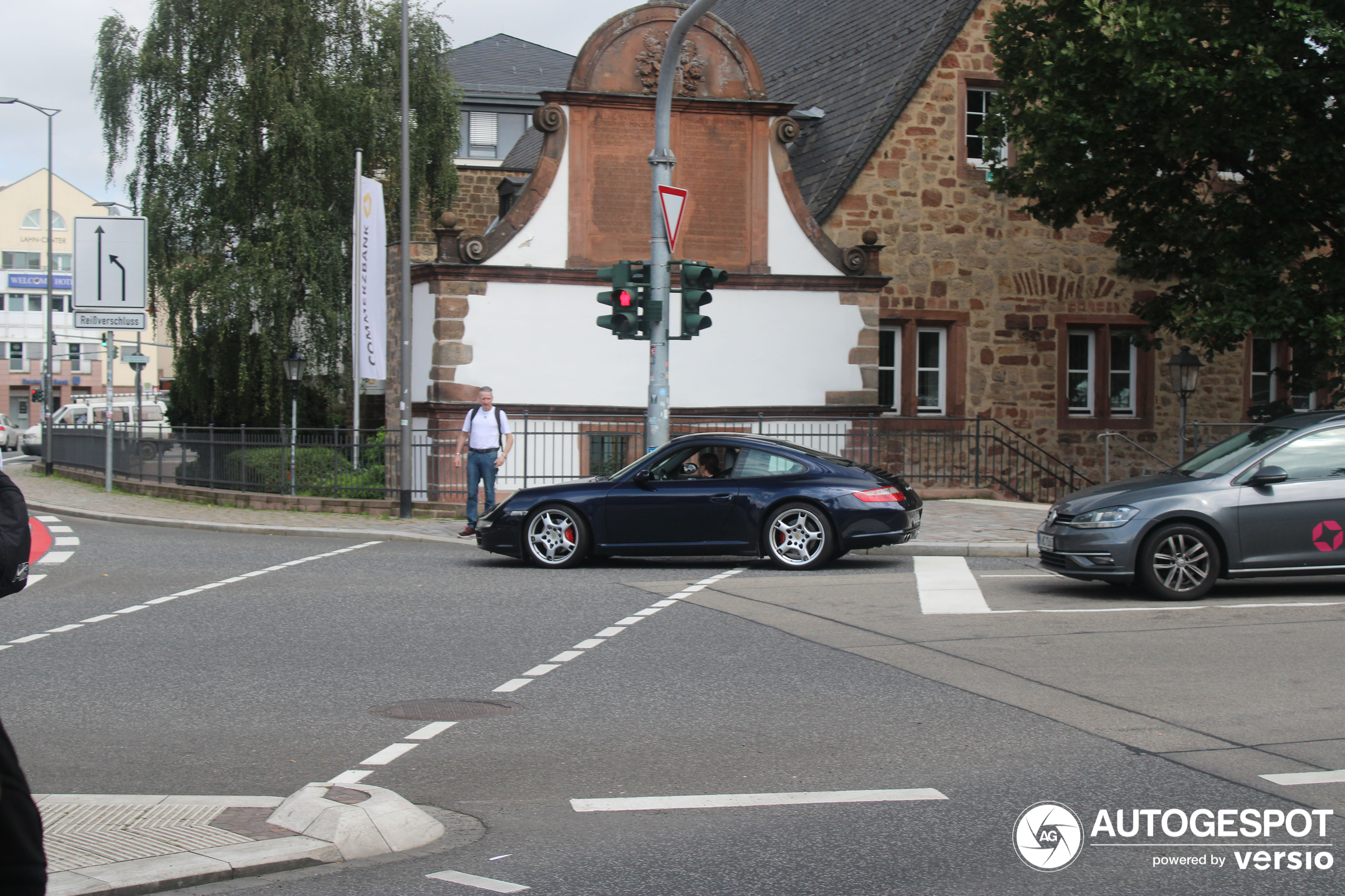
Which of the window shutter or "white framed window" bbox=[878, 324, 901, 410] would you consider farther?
the window shutter

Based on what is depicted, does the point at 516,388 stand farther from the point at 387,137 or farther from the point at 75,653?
the point at 75,653

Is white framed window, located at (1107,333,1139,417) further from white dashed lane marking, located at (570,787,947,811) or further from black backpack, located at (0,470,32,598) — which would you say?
black backpack, located at (0,470,32,598)

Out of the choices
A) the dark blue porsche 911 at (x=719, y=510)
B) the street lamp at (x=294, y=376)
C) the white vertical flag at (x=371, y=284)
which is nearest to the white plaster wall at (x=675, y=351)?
the white vertical flag at (x=371, y=284)

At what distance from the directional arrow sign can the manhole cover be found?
1937 cm

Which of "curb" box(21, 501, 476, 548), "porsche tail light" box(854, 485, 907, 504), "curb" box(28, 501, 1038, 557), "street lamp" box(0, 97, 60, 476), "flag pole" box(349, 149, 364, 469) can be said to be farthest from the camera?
"street lamp" box(0, 97, 60, 476)

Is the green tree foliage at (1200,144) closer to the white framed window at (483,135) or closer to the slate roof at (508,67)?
the white framed window at (483,135)

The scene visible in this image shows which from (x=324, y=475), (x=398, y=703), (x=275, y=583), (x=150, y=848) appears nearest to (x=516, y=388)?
(x=324, y=475)

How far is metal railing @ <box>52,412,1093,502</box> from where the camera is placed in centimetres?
2227

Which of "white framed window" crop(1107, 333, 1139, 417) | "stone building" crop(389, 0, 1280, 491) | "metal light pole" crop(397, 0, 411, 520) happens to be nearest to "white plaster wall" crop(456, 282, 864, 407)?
"stone building" crop(389, 0, 1280, 491)

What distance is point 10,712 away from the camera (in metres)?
7.62

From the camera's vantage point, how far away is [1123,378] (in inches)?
1104

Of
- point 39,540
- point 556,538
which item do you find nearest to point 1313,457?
point 556,538

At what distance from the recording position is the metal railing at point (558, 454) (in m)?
22.3

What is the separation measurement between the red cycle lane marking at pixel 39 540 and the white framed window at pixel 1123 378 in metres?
19.2
